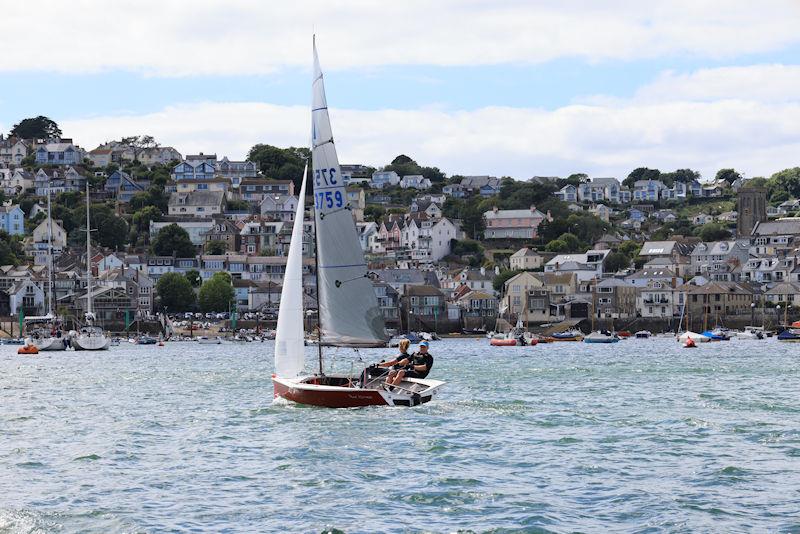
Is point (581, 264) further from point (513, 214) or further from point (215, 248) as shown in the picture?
point (215, 248)

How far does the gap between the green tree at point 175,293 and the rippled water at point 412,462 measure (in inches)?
3713

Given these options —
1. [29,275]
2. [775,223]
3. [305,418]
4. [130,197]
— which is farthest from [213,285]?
[305,418]

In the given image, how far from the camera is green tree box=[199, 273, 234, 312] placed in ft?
458

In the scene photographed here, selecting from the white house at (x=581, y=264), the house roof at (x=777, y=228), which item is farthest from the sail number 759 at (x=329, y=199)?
the house roof at (x=777, y=228)

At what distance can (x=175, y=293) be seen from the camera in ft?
458

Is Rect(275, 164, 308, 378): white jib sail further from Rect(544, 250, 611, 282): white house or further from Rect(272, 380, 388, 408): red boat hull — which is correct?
Rect(544, 250, 611, 282): white house

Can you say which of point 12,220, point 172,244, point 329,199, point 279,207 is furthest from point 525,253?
point 329,199

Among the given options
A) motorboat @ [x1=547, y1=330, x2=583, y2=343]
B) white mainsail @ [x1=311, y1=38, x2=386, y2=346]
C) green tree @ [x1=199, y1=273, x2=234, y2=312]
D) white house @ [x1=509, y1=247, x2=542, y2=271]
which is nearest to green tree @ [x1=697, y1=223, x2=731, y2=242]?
white house @ [x1=509, y1=247, x2=542, y2=271]

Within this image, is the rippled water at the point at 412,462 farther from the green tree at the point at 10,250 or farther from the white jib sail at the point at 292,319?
the green tree at the point at 10,250

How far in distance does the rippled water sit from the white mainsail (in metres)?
2.68

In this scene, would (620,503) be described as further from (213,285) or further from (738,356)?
(213,285)

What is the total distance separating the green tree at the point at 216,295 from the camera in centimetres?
13962

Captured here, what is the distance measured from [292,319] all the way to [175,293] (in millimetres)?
106176

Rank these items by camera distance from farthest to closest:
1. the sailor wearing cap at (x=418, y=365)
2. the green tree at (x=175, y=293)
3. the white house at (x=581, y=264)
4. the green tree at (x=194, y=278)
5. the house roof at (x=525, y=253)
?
the house roof at (x=525, y=253)
the white house at (x=581, y=264)
the green tree at (x=194, y=278)
the green tree at (x=175, y=293)
the sailor wearing cap at (x=418, y=365)
